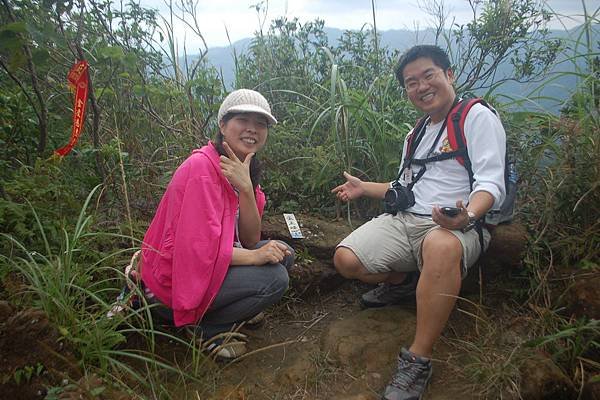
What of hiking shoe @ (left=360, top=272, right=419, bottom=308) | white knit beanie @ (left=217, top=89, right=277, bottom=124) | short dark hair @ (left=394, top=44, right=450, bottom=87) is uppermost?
short dark hair @ (left=394, top=44, right=450, bottom=87)

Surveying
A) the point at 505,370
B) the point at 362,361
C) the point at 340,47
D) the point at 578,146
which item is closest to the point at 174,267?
the point at 362,361

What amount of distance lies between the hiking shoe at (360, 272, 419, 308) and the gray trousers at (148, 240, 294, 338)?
64 centimetres

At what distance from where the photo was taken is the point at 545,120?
8.34ft

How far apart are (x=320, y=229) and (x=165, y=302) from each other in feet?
3.94

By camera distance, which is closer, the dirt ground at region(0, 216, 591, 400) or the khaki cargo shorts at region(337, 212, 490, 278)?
the dirt ground at region(0, 216, 591, 400)

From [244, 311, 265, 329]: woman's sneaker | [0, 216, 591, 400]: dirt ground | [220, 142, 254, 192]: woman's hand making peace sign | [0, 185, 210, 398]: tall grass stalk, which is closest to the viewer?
[0, 216, 591, 400]: dirt ground

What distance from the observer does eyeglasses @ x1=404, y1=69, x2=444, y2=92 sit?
7.30 feet

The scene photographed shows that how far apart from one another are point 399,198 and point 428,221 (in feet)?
0.66

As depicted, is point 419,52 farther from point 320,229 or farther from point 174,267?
point 174,267

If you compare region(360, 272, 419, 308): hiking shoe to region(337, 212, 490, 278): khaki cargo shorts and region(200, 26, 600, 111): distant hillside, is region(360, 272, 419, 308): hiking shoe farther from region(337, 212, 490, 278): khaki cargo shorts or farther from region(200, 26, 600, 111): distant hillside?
region(200, 26, 600, 111): distant hillside

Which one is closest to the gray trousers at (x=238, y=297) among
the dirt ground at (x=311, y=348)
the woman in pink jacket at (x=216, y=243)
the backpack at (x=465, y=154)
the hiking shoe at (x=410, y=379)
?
the woman in pink jacket at (x=216, y=243)

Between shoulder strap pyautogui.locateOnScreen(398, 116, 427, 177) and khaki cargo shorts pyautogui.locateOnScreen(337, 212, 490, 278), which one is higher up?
shoulder strap pyautogui.locateOnScreen(398, 116, 427, 177)

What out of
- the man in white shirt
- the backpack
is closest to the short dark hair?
the man in white shirt

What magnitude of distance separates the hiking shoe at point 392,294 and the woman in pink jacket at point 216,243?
62cm
